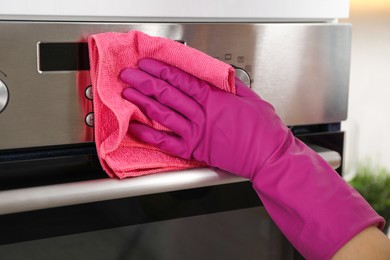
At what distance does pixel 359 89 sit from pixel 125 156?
66 centimetres

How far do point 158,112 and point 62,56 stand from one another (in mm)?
108

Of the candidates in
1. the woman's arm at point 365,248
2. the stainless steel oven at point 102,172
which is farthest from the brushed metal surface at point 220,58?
the woman's arm at point 365,248

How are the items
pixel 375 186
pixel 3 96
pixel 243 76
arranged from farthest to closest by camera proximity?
pixel 375 186, pixel 243 76, pixel 3 96

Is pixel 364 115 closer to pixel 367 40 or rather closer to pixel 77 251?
pixel 367 40

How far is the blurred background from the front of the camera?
107 centimetres

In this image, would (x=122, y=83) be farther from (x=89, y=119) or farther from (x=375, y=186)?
(x=375, y=186)

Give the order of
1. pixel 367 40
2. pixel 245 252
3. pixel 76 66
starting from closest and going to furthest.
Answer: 1. pixel 76 66
2. pixel 245 252
3. pixel 367 40

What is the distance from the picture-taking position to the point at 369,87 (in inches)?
42.8

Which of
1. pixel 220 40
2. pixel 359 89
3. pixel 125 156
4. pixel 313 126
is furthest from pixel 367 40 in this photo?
pixel 125 156

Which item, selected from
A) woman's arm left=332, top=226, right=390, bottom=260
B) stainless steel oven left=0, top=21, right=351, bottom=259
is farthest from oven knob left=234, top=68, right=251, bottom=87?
woman's arm left=332, top=226, right=390, bottom=260

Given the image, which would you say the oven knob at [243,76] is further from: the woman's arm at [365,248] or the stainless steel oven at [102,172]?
the woman's arm at [365,248]

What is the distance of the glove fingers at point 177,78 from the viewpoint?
561 mm

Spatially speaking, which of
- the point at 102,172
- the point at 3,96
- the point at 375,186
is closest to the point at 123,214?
the point at 102,172

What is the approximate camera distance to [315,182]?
22.5 inches
